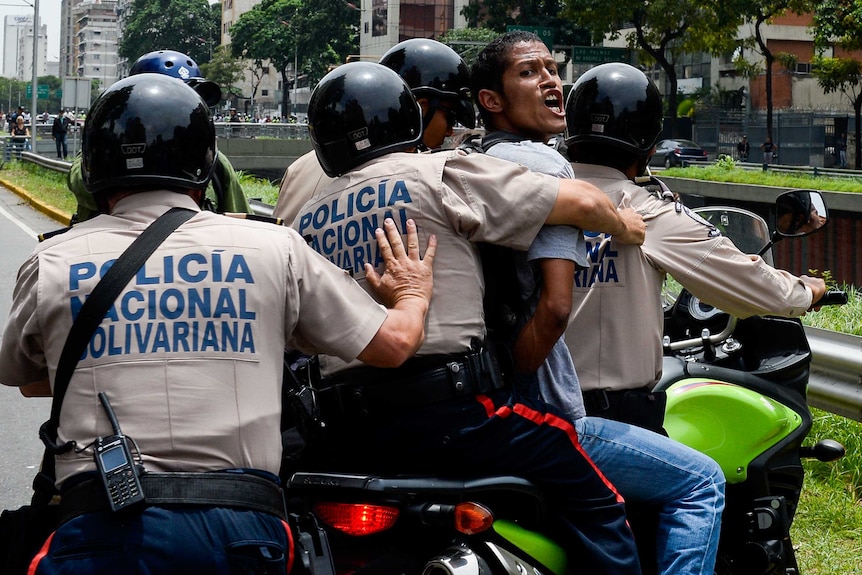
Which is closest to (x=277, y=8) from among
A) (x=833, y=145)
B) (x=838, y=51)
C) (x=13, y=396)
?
(x=838, y=51)

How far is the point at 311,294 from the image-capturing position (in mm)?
2369

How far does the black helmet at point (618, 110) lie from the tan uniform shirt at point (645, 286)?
95mm

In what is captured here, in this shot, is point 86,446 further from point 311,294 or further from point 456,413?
point 456,413

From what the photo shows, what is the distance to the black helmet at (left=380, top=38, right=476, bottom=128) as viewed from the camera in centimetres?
404

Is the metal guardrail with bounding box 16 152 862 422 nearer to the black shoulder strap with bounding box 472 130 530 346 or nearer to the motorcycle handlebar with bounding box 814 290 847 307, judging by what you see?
the motorcycle handlebar with bounding box 814 290 847 307

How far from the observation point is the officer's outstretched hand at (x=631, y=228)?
2938 mm

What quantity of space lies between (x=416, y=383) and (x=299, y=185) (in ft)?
4.21

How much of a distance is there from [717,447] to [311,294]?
156 centimetres

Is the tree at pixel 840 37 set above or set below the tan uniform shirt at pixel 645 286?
above

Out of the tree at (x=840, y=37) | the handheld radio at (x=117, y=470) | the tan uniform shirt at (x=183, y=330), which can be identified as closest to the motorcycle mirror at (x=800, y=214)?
the tan uniform shirt at (x=183, y=330)

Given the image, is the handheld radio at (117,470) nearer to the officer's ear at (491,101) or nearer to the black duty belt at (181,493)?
the black duty belt at (181,493)

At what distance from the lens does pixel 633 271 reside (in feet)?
10.1

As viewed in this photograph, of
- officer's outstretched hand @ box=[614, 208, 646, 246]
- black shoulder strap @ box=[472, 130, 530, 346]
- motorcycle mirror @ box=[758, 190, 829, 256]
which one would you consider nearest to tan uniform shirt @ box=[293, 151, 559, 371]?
black shoulder strap @ box=[472, 130, 530, 346]

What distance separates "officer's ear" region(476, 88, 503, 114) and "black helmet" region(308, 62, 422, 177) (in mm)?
490
